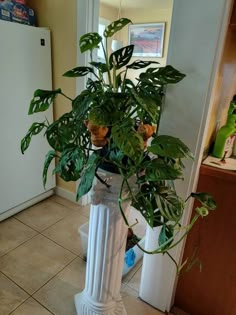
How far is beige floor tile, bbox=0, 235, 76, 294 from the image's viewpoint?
149cm

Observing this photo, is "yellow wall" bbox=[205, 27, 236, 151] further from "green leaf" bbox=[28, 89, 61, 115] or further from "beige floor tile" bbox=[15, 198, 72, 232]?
"beige floor tile" bbox=[15, 198, 72, 232]

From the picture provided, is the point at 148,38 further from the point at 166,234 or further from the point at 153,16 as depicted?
the point at 166,234

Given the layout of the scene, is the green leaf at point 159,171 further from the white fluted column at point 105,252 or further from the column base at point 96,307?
the column base at point 96,307

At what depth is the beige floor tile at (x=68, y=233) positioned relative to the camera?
1.80 m

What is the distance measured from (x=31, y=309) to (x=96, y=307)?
416 millimetres

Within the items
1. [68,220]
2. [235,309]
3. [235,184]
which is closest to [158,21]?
[68,220]

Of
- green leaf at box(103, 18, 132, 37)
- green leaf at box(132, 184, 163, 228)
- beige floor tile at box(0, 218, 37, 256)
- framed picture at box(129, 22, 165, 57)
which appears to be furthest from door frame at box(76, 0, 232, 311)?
framed picture at box(129, 22, 165, 57)

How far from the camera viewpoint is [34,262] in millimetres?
1626

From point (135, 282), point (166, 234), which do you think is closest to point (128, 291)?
point (135, 282)

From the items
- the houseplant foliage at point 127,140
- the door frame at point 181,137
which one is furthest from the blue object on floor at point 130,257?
the houseplant foliage at point 127,140

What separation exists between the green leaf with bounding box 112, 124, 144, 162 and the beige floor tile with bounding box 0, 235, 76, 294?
4.02ft

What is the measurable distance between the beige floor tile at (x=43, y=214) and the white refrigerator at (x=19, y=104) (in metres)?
0.08

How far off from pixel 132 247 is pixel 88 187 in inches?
39.0

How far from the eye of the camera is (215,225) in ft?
3.65
